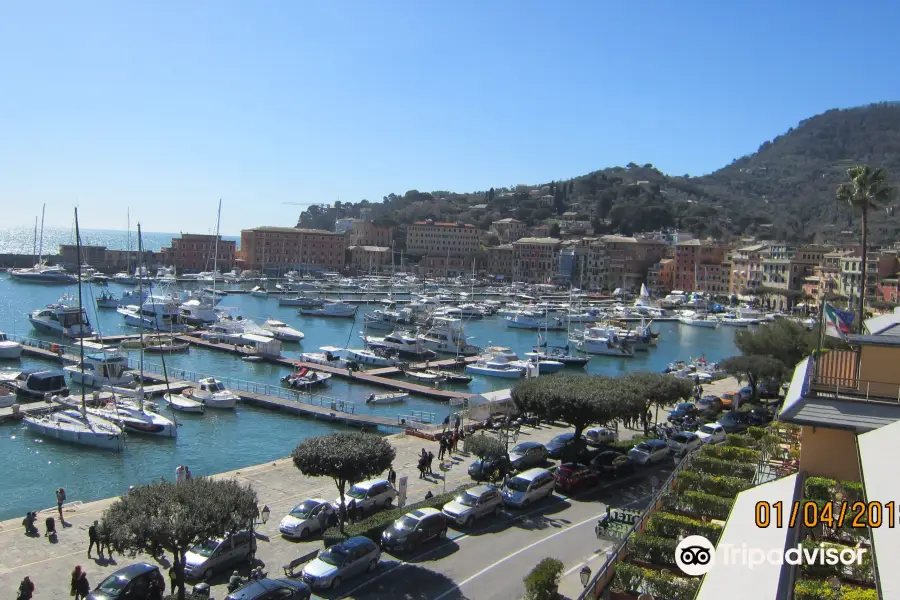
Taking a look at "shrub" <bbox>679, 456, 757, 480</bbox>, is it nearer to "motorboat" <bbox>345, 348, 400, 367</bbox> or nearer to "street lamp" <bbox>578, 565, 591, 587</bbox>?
"street lamp" <bbox>578, 565, 591, 587</bbox>

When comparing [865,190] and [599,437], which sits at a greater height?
[865,190]

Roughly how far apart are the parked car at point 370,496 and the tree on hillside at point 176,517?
13.6ft

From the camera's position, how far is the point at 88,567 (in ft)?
39.2

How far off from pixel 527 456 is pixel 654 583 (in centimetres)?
941

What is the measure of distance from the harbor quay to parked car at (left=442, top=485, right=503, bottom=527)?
1.85 m

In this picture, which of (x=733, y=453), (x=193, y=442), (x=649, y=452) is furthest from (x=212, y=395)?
(x=733, y=453)

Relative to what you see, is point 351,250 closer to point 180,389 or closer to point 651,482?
point 180,389

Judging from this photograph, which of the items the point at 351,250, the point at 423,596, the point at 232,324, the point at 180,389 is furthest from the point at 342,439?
the point at 351,250

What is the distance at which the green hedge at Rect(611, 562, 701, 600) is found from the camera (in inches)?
331

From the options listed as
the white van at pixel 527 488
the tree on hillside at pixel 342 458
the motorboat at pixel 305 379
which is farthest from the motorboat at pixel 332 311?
the tree on hillside at pixel 342 458

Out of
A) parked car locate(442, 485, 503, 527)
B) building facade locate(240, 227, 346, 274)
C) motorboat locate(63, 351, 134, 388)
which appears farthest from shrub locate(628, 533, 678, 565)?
building facade locate(240, 227, 346, 274)

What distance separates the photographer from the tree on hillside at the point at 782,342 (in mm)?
27922

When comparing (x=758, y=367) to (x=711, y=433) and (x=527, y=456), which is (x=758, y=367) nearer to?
(x=711, y=433)

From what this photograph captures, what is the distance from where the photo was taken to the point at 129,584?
9.91 metres
